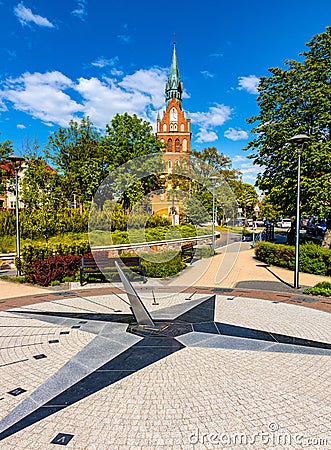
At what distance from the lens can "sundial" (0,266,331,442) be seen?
3.81 metres

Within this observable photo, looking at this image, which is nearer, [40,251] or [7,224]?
[40,251]

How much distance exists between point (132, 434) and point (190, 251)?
44.5 ft

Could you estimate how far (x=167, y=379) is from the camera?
4.40m

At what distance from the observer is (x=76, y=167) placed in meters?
33.8

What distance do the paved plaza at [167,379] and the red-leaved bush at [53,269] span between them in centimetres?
284

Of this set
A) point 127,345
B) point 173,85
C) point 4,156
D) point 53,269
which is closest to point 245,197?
point 173,85

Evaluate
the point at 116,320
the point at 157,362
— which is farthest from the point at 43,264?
the point at 157,362

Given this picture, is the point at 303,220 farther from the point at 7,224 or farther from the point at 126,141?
the point at 7,224

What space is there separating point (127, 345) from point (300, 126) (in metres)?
12.3

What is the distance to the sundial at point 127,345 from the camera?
12.5 feet

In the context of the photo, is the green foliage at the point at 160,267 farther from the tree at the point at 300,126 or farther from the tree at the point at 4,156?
the tree at the point at 4,156

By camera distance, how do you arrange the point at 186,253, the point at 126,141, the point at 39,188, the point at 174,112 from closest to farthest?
the point at 186,253
the point at 39,188
the point at 126,141
the point at 174,112

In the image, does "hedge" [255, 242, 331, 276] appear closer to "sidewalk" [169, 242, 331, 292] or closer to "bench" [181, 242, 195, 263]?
"sidewalk" [169, 242, 331, 292]

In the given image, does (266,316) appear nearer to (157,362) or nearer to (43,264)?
(157,362)
